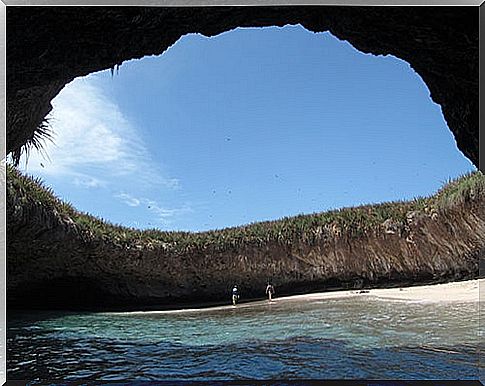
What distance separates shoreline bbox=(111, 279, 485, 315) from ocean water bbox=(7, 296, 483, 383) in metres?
0.60

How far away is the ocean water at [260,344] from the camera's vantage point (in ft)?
14.5

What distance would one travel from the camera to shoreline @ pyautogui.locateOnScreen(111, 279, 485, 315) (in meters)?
8.91

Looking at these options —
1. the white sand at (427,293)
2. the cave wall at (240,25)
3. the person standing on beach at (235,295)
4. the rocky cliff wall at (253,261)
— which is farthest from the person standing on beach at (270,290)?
the cave wall at (240,25)

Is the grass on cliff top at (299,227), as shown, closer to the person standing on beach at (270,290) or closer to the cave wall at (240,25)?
the person standing on beach at (270,290)

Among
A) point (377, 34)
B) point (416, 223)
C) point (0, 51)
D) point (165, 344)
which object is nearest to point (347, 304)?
point (416, 223)

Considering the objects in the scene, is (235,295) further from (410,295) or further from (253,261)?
(410,295)

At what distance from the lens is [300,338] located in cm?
622

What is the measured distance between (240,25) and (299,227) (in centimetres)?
743

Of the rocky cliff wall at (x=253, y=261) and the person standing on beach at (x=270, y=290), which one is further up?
the rocky cliff wall at (x=253, y=261)

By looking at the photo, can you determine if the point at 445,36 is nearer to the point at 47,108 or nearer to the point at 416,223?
the point at 47,108

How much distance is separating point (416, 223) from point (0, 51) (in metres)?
9.22

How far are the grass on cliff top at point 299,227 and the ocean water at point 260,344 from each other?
78.1 inches

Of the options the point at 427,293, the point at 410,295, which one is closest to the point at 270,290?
the point at 410,295

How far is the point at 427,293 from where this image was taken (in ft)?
31.8
